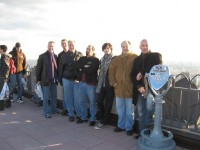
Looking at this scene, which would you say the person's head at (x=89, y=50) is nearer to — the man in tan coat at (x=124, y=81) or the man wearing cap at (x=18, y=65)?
the man in tan coat at (x=124, y=81)

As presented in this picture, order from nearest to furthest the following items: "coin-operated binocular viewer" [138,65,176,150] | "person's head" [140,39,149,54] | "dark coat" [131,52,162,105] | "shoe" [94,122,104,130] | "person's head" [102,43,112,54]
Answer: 1. "coin-operated binocular viewer" [138,65,176,150]
2. "dark coat" [131,52,162,105]
3. "person's head" [140,39,149,54]
4. "person's head" [102,43,112,54]
5. "shoe" [94,122,104,130]

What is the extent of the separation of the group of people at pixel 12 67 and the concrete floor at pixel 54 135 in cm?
137

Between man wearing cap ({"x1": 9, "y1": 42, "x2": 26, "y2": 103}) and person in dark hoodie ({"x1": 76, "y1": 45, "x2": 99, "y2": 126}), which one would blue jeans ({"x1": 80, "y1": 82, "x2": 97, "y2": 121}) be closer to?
person in dark hoodie ({"x1": 76, "y1": 45, "x2": 99, "y2": 126})

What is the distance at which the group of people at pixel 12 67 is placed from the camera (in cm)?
744

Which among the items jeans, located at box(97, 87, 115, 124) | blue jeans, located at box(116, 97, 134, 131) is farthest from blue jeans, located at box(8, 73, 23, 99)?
blue jeans, located at box(116, 97, 134, 131)

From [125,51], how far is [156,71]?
48.9 inches

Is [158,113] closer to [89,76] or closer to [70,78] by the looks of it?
[89,76]

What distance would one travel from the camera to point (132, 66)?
16.2 ft

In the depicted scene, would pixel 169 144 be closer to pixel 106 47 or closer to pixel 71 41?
pixel 106 47

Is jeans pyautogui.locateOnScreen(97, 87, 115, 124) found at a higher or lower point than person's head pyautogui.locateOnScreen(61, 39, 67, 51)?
lower

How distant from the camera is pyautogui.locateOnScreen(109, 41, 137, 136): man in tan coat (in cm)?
498

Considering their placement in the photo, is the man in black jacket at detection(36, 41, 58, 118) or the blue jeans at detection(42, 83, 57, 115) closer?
the man in black jacket at detection(36, 41, 58, 118)

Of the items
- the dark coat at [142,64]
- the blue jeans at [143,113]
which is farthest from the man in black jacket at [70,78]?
the blue jeans at [143,113]

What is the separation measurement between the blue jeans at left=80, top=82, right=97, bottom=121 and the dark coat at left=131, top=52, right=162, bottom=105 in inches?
45.4
